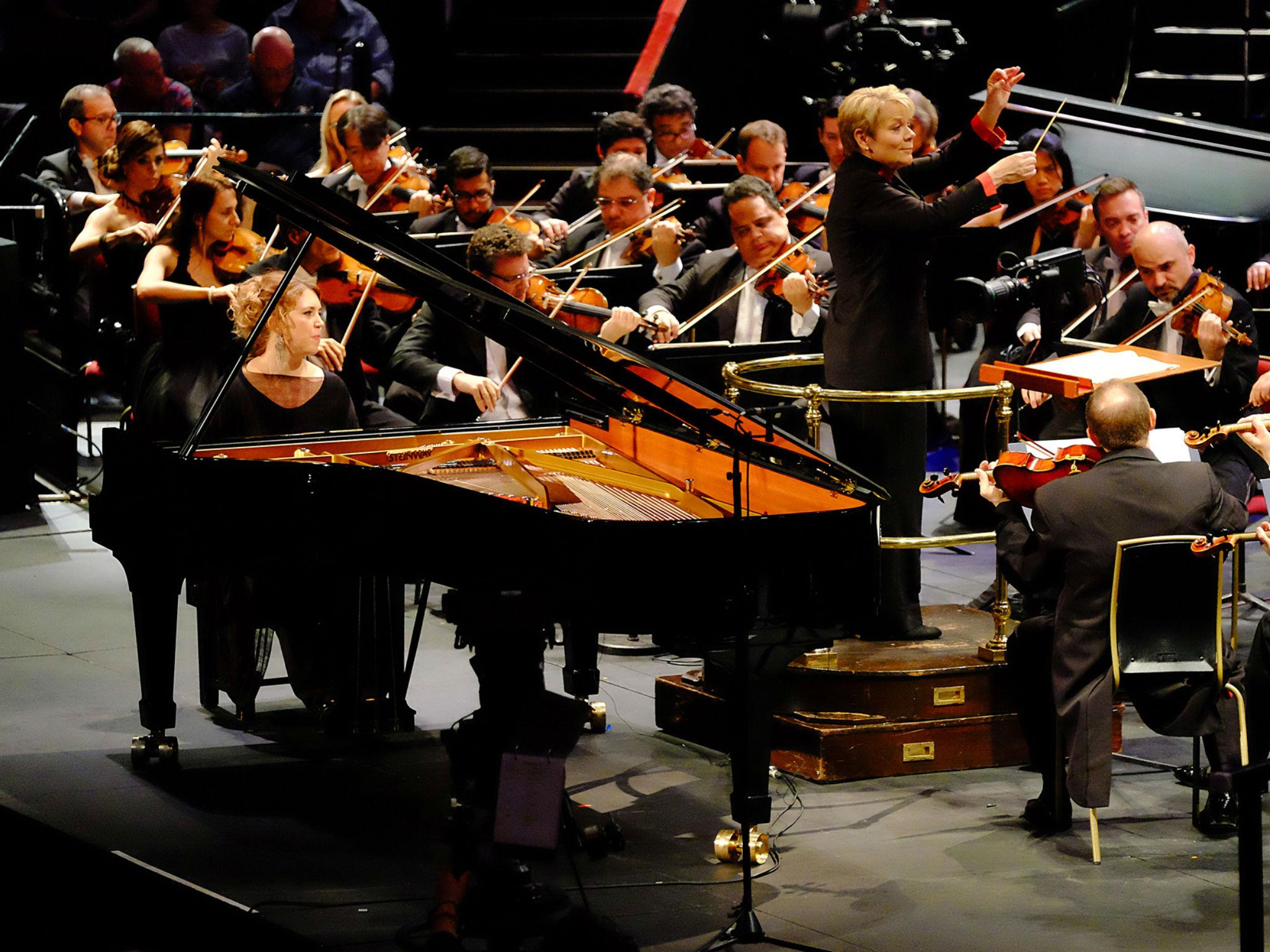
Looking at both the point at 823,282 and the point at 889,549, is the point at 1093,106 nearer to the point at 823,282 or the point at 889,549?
the point at 823,282

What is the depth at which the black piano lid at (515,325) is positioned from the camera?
3.41m

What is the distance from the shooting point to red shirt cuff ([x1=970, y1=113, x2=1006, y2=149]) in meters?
4.67

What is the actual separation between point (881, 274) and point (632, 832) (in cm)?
170

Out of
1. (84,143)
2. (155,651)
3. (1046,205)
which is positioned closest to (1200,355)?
(1046,205)

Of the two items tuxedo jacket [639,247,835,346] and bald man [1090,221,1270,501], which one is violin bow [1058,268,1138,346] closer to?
bald man [1090,221,1270,501]

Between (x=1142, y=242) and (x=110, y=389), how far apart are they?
555cm

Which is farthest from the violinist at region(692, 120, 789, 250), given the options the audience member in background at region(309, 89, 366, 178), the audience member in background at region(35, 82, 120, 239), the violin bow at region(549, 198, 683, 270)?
the audience member in background at region(35, 82, 120, 239)

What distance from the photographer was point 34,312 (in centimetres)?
809

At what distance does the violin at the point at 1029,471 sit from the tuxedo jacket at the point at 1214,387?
180 centimetres

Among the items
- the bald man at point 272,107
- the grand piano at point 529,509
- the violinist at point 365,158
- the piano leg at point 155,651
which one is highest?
the bald man at point 272,107

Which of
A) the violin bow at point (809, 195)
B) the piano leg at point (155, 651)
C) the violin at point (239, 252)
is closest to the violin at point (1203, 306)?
the violin bow at point (809, 195)

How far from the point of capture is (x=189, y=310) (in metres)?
5.78

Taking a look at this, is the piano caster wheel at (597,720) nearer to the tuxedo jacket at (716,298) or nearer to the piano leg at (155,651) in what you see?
the piano leg at (155,651)

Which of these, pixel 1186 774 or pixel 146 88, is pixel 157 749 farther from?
pixel 146 88
